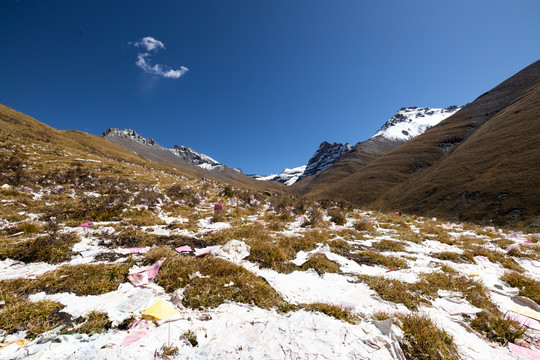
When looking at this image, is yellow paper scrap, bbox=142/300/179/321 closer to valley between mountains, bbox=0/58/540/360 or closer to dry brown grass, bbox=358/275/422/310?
valley between mountains, bbox=0/58/540/360

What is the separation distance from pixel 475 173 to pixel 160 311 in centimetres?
6143

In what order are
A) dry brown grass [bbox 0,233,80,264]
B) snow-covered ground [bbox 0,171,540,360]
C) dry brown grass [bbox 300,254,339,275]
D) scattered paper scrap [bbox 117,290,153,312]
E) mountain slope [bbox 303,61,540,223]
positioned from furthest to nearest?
mountain slope [bbox 303,61,540,223] < dry brown grass [bbox 300,254,339,275] < dry brown grass [bbox 0,233,80,264] < scattered paper scrap [bbox 117,290,153,312] < snow-covered ground [bbox 0,171,540,360]

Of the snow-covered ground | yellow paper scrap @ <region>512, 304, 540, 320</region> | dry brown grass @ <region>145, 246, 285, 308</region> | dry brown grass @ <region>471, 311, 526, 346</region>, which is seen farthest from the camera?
yellow paper scrap @ <region>512, 304, 540, 320</region>

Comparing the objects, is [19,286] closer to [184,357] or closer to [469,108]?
[184,357]

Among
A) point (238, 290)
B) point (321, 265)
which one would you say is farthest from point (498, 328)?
point (238, 290)

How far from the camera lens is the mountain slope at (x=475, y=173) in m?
31.2

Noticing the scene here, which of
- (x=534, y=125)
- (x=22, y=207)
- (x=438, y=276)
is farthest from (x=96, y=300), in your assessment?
(x=534, y=125)

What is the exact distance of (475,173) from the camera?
42.3m

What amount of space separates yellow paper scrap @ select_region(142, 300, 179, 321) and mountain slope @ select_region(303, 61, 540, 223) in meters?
42.0

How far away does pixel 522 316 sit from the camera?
11.0 feet

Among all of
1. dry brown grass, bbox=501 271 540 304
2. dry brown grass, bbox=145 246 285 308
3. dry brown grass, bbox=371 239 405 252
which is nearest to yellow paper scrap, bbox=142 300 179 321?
dry brown grass, bbox=145 246 285 308

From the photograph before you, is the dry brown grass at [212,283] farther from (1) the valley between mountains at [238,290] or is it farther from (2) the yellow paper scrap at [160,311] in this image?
(2) the yellow paper scrap at [160,311]

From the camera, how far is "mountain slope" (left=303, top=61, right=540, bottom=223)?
102 ft

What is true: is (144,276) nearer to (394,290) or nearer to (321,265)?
(321,265)
